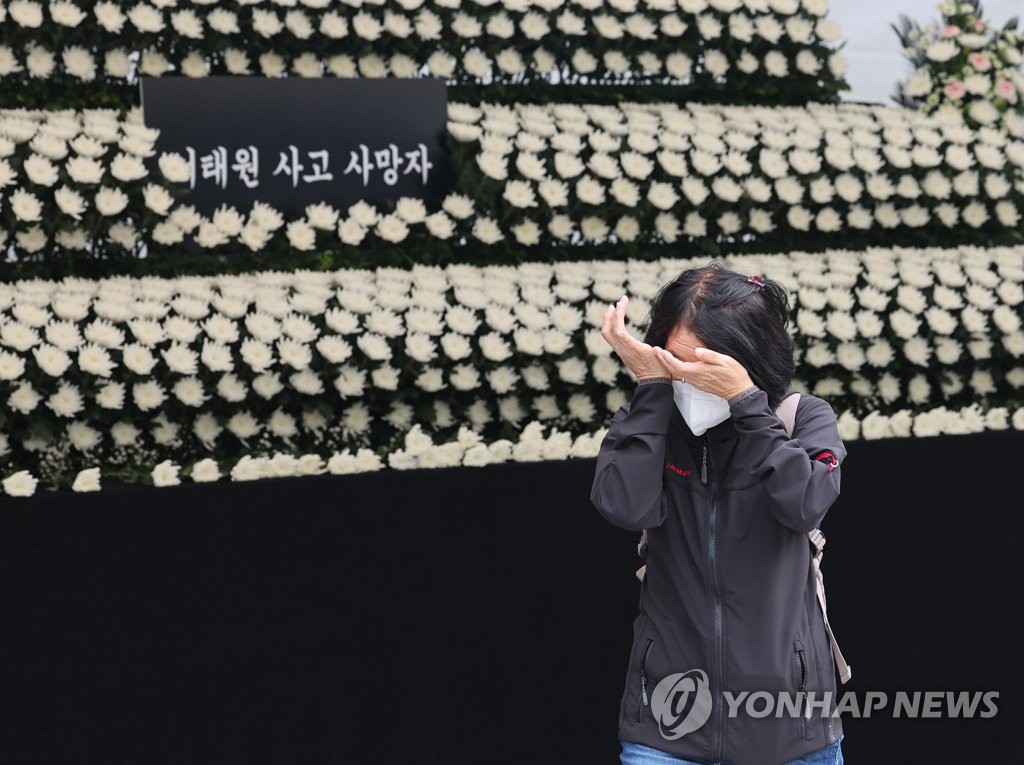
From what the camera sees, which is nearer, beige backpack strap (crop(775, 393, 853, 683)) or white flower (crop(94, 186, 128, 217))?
beige backpack strap (crop(775, 393, 853, 683))

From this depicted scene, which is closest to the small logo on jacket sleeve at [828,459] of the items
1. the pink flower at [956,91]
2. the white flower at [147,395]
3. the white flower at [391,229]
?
the white flower at [147,395]

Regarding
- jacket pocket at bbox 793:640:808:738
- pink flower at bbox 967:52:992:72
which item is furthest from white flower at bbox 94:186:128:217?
pink flower at bbox 967:52:992:72

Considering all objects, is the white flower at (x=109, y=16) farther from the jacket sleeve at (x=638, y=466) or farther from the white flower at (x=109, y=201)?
the jacket sleeve at (x=638, y=466)

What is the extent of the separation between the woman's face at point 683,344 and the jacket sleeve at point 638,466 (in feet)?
0.18

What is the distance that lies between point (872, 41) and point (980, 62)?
2.89 feet

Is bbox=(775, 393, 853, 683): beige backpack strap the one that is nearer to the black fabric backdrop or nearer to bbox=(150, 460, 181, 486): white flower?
the black fabric backdrop

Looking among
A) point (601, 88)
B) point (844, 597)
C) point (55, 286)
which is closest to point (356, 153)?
point (55, 286)

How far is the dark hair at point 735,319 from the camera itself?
175 cm

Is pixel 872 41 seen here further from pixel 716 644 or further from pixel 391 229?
pixel 716 644

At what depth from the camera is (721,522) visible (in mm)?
1764

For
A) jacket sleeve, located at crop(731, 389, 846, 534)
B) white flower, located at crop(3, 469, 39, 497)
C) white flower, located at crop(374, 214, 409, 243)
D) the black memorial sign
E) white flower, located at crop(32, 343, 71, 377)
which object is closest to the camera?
jacket sleeve, located at crop(731, 389, 846, 534)

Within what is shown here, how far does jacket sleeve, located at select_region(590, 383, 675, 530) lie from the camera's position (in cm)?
176

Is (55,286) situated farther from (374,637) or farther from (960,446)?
(960,446)

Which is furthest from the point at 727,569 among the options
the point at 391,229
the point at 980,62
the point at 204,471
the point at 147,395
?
the point at 980,62
